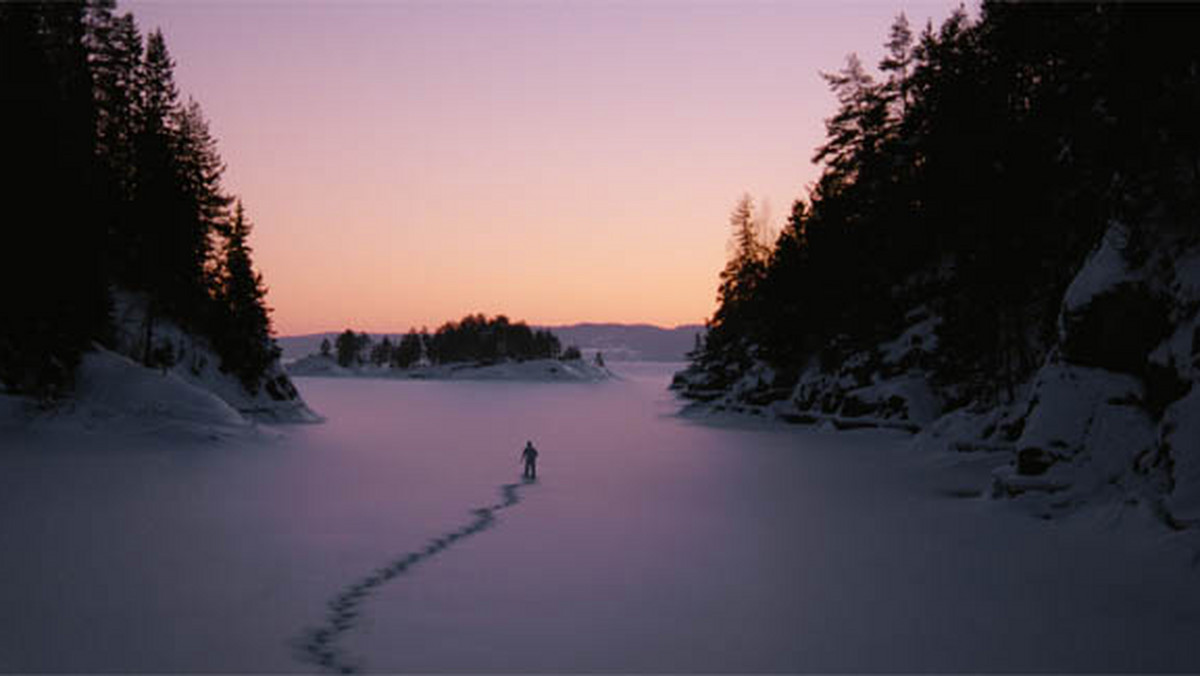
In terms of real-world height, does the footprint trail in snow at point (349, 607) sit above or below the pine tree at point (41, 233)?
below

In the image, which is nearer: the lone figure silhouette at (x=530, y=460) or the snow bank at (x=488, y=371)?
the lone figure silhouette at (x=530, y=460)

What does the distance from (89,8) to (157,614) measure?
4092 cm

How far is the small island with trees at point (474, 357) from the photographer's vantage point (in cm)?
14050

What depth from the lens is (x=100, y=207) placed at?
2642 centimetres

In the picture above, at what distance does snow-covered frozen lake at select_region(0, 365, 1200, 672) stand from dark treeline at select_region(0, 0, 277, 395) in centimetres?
763

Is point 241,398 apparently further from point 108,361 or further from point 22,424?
point 22,424

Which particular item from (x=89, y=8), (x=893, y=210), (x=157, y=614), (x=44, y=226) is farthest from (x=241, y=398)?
(x=893, y=210)

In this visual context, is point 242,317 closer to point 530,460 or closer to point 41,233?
point 41,233

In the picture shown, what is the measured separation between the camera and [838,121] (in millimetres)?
34656

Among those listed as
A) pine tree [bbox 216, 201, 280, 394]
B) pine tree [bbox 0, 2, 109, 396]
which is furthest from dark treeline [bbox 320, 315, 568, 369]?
pine tree [bbox 0, 2, 109, 396]

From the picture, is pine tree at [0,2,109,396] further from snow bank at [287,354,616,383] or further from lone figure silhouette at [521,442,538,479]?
snow bank at [287,354,616,383]

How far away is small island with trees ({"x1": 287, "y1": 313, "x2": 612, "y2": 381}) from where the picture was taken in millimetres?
140500

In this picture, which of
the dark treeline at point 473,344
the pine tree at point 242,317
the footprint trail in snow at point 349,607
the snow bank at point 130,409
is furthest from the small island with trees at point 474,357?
the footprint trail in snow at point 349,607

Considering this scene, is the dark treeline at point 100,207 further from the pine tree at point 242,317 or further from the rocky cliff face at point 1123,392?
the rocky cliff face at point 1123,392
